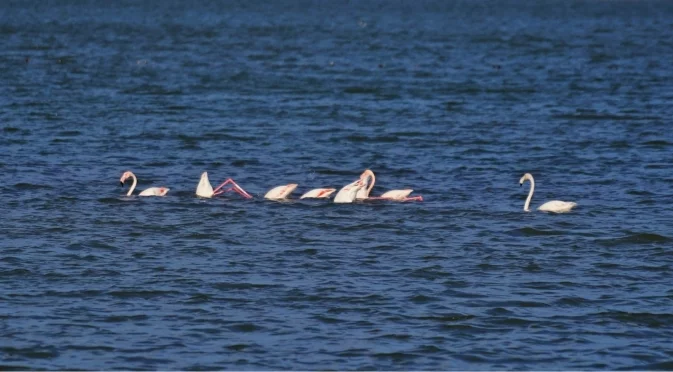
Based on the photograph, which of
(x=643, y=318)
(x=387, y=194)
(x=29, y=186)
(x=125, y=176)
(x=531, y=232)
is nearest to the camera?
(x=643, y=318)

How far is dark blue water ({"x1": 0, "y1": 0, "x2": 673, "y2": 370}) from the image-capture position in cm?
1509

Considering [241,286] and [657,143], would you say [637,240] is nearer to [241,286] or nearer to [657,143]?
[241,286]

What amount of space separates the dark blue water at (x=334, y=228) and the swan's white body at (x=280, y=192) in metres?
0.42

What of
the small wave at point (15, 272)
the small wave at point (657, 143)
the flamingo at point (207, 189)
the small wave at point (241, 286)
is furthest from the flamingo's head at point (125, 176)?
the small wave at point (657, 143)

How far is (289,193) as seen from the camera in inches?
963

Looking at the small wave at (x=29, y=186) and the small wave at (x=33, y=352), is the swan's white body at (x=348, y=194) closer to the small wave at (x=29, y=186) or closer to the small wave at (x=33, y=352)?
the small wave at (x=29, y=186)

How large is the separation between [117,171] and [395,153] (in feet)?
24.9

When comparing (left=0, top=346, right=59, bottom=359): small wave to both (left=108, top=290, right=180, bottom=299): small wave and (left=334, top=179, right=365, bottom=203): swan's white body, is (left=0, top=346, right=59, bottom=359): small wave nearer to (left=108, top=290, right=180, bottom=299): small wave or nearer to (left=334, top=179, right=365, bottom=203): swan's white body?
(left=108, top=290, right=180, bottom=299): small wave

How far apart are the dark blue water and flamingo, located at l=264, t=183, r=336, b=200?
0.42 meters

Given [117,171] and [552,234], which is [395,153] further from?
[552,234]

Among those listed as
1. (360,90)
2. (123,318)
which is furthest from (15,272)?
(360,90)

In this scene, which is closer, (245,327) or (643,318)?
(245,327)

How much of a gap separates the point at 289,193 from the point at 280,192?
303 millimetres

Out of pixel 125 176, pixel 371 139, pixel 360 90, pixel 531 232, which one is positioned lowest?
pixel 531 232
